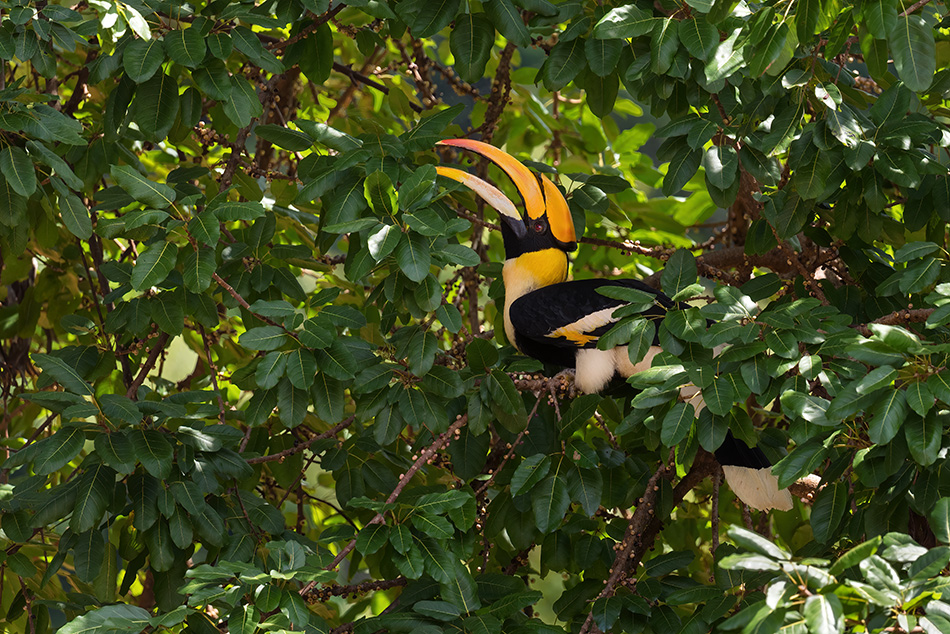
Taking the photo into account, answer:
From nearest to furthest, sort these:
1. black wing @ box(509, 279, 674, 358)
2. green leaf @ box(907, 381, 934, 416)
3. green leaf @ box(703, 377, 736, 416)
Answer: green leaf @ box(907, 381, 934, 416)
green leaf @ box(703, 377, 736, 416)
black wing @ box(509, 279, 674, 358)

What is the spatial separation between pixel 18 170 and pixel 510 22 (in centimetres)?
112

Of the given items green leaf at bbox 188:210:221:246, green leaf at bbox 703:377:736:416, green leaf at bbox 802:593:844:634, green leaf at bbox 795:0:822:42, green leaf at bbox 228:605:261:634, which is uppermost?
green leaf at bbox 795:0:822:42

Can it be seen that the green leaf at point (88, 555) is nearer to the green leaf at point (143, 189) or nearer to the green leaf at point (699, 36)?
the green leaf at point (143, 189)

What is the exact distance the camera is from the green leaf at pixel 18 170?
2.00m

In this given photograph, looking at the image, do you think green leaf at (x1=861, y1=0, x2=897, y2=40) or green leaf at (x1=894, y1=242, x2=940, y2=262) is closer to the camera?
green leaf at (x1=861, y1=0, x2=897, y2=40)

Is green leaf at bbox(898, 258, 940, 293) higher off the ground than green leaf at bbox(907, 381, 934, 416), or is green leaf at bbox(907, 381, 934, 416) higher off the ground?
green leaf at bbox(907, 381, 934, 416)

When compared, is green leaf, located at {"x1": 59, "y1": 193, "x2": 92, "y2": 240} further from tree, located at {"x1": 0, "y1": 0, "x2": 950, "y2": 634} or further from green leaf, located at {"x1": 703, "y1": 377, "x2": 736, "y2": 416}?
green leaf, located at {"x1": 703, "y1": 377, "x2": 736, "y2": 416}

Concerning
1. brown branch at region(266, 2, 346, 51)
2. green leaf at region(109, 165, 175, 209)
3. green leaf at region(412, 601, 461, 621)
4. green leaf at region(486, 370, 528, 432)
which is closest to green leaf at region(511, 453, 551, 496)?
green leaf at region(486, 370, 528, 432)

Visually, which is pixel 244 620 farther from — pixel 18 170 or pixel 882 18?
pixel 882 18

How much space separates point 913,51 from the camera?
5.15ft

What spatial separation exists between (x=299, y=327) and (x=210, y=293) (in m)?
0.54

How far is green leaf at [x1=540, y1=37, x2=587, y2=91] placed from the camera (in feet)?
7.42

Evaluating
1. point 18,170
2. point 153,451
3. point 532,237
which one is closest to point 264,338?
point 153,451

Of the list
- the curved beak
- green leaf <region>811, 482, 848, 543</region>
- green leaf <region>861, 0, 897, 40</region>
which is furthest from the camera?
the curved beak
